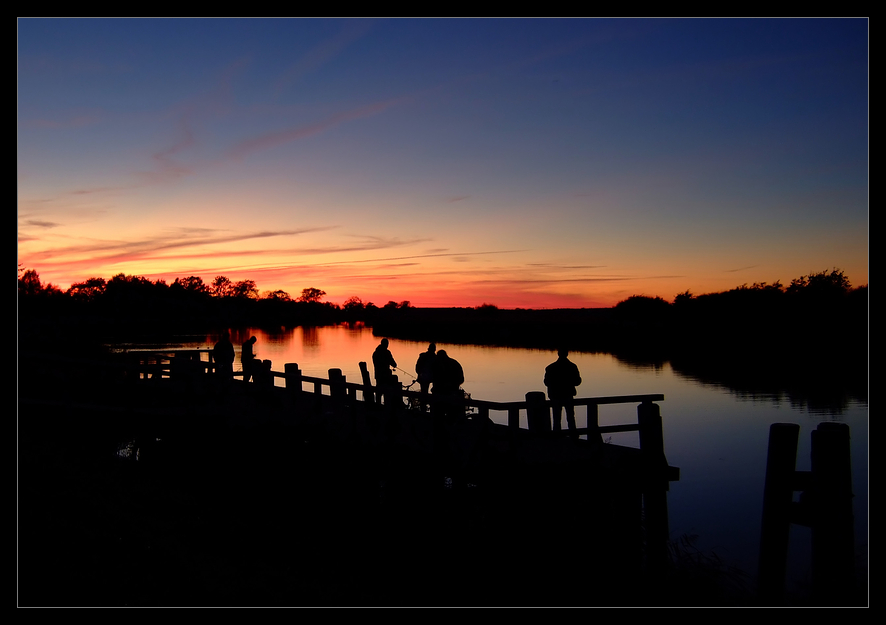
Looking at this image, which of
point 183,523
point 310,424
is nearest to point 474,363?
point 310,424

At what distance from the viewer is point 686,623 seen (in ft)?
25.7

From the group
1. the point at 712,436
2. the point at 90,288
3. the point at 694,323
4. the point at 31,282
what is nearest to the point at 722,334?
the point at 694,323

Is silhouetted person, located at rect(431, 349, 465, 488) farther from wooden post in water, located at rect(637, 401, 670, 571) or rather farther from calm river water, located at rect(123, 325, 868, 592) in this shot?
calm river water, located at rect(123, 325, 868, 592)

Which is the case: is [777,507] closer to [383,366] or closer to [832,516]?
[832,516]

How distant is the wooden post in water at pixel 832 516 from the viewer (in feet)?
24.1

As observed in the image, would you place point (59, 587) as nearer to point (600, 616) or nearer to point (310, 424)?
point (600, 616)

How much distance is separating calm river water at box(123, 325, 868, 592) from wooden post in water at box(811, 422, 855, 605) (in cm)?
596

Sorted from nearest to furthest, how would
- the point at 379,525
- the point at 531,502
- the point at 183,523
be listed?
the point at 183,523
the point at 531,502
the point at 379,525

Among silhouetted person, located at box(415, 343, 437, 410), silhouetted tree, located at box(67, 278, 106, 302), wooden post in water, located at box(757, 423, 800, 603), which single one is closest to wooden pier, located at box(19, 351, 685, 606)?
silhouetted person, located at box(415, 343, 437, 410)

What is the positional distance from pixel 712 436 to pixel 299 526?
2261 centimetres

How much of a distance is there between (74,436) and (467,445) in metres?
9.46

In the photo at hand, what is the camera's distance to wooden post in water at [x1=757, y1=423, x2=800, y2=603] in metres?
7.70

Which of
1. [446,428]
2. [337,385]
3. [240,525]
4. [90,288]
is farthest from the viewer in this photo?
[90,288]

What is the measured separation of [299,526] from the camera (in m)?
13.0
